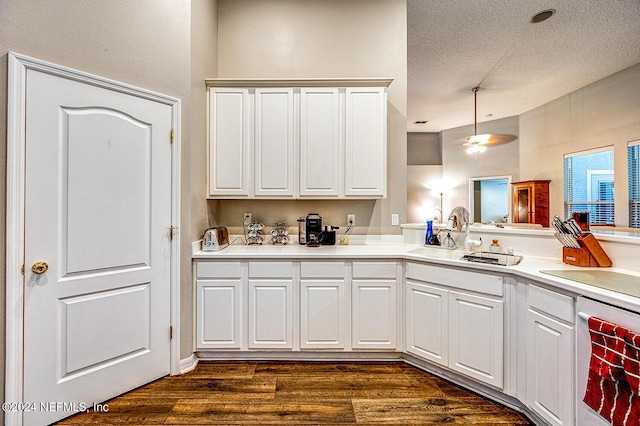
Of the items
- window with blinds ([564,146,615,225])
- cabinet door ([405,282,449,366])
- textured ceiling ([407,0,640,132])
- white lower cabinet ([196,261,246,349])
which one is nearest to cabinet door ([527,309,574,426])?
cabinet door ([405,282,449,366])

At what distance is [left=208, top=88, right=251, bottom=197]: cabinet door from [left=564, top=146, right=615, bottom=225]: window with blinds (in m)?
5.65

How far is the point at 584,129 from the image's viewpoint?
5.04 metres

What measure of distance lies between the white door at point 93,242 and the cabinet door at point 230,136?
19.6 inches

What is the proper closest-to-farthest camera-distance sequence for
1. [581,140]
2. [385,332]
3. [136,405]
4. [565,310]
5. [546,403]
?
[565,310] < [546,403] < [136,405] < [385,332] < [581,140]

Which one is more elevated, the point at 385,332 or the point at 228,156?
the point at 228,156

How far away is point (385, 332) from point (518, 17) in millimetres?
3767

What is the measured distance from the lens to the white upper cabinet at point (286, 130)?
2.62 metres

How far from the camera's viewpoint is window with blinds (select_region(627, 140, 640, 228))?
4199 millimetres

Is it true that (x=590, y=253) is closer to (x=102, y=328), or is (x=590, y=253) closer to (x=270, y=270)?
(x=270, y=270)

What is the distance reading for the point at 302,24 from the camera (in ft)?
9.83

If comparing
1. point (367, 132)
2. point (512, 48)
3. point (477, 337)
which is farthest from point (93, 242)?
point (512, 48)

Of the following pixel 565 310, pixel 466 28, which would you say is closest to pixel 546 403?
pixel 565 310

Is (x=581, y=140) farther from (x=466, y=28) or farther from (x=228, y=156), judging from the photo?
(x=228, y=156)

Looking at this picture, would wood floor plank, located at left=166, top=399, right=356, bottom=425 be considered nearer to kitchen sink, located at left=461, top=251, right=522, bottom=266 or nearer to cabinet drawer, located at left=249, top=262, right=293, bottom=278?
cabinet drawer, located at left=249, top=262, right=293, bottom=278
